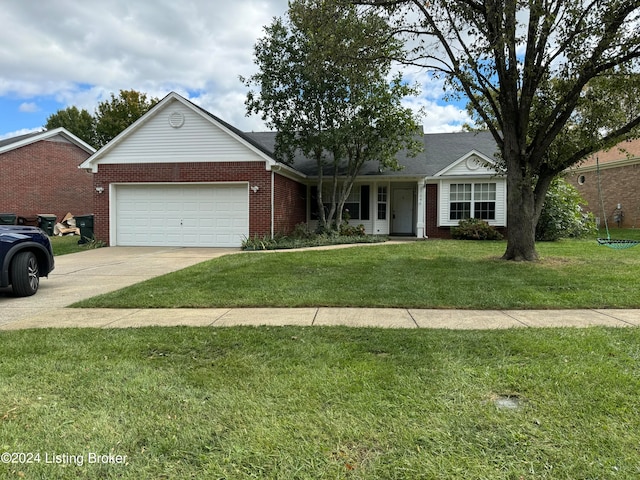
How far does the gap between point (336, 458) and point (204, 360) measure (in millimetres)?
1923

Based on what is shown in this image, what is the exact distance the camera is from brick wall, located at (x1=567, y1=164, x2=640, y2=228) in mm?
22844

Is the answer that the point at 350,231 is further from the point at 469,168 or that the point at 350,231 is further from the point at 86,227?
the point at 86,227

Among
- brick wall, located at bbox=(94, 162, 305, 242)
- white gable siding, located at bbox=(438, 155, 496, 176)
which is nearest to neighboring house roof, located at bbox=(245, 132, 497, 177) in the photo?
white gable siding, located at bbox=(438, 155, 496, 176)

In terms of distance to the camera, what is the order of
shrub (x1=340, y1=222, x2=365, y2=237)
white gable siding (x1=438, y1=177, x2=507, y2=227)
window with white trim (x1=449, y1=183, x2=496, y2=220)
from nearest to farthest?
Answer: shrub (x1=340, y1=222, x2=365, y2=237), white gable siding (x1=438, y1=177, x2=507, y2=227), window with white trim (x1=449, y1=183, x2=496, y2=220)

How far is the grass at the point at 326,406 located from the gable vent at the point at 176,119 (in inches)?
459

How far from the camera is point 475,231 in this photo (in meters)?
16.9

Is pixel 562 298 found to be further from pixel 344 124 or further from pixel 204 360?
pixel 344 124

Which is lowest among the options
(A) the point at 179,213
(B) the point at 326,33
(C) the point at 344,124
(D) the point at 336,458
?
(D) the point at 336,458

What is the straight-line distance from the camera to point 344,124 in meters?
14.3

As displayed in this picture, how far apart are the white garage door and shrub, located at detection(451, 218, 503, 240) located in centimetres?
865

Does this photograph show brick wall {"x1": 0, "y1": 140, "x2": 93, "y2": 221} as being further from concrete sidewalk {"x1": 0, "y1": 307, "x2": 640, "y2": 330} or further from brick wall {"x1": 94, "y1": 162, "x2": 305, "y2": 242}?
concrete sidewalk {"x1": 0, "y1": 307, "x2": 640, "y2": 330}

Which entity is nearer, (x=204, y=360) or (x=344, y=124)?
(x=204, y=360)

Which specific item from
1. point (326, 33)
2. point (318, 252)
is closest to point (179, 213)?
point (318, 252)

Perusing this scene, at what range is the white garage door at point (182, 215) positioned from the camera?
14.9 metres
